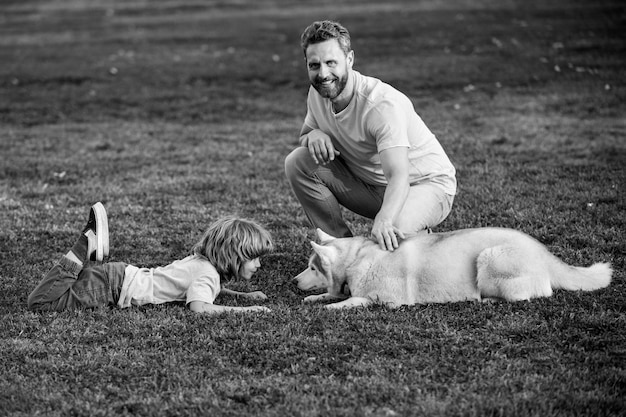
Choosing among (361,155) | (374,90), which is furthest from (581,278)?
(374,90)

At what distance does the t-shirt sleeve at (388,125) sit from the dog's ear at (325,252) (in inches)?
35.9

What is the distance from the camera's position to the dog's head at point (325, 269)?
5.95 metres

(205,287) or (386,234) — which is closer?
Result: (386,234)

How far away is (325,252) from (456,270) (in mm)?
1032

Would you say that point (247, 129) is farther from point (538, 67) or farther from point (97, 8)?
point (97, 8)

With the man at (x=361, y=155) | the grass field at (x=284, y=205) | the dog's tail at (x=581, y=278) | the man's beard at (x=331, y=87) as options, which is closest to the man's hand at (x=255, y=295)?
the grass field at (x=284, y=205)

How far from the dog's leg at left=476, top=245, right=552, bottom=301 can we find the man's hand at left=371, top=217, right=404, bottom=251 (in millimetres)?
654

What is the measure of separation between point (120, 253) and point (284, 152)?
186 inches

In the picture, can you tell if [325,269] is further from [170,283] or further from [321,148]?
[170,283]

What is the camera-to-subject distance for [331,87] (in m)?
6.25

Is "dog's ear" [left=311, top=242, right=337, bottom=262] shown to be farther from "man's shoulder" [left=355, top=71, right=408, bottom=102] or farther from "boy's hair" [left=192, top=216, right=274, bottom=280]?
"man's shoulder" [left=355, top=71, right=408, bottom=102]

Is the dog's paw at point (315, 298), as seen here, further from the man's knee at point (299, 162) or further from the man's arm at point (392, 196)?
the man's knee at point (299, 162)

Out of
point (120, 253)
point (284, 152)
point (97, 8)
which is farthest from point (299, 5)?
point (120, 253)

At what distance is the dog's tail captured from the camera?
5668 mm
